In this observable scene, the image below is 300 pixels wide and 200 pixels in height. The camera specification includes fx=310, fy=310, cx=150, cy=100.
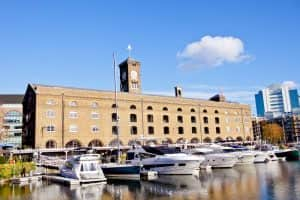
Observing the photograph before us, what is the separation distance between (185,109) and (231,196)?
4870 cm

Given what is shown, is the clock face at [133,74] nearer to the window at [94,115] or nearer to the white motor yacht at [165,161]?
the window at [94,115]

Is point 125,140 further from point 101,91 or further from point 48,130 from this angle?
point 48,130

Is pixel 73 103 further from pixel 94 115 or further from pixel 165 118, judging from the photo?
pixel 165 118

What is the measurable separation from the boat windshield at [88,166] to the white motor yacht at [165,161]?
5.75 m

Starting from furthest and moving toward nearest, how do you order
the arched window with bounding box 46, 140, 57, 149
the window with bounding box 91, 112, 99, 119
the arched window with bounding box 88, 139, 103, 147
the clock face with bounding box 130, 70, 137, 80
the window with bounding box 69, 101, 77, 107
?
1. the clock face with bounding box 130, 70, 137, 80
2. the window with bounding box 91, 112, 99, 119
3. the arched window with bounding box 88, 139, 103, 147
4. the window with bounding box 69, 101, 77, 107
5. the arched window with bounding box 46, 140, 57, 149

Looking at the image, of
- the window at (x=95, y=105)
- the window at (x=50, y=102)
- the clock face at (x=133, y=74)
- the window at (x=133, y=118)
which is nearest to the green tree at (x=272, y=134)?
the clock face at (x=133, y=74)

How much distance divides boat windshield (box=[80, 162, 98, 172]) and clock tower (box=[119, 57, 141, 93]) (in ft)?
139

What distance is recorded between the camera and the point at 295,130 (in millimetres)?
127188

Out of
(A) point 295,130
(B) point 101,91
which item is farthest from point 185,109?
(A) point 295,130

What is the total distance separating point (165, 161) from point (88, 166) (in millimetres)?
8217

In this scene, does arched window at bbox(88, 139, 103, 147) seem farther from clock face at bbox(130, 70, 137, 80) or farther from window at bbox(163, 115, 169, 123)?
clock face at bbox(130, 70, 137, 80)

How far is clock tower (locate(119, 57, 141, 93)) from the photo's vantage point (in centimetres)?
7031

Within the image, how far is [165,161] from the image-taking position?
3200 cm

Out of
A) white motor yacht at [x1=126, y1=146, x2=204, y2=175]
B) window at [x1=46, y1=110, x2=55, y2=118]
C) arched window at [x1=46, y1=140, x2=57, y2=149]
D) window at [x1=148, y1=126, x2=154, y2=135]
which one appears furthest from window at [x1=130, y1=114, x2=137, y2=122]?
white motor yacht at [x1=126, y1=146, x2=204, y2=175]
